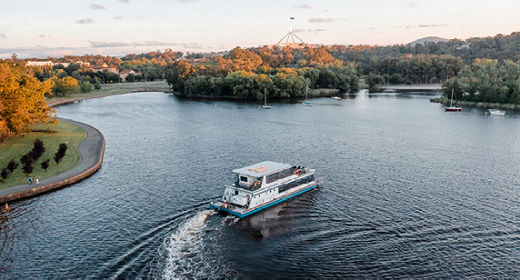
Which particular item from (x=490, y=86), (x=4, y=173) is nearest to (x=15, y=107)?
(x=4, y=173)

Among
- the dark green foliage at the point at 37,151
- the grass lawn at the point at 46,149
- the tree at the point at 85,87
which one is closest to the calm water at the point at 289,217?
the grass lawn at the point at 46,149

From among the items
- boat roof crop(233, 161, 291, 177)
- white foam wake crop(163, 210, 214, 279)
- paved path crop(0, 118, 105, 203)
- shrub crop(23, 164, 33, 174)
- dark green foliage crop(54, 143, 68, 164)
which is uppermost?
boat roof crop(233, 161, 291, 177)

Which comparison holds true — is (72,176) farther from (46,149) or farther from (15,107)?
(15,107)

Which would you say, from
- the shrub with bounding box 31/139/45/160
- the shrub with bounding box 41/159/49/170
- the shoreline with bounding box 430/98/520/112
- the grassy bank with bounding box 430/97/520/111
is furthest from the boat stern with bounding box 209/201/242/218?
the grassy bank with bounding box 430/97/520/111

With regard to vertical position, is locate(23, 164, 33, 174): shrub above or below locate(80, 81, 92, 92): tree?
below

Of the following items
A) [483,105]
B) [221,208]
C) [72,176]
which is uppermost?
[483,105]

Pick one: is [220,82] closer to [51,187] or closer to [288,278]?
[51,187]

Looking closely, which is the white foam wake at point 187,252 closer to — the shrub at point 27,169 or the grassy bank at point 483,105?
the shrub at point 27,169

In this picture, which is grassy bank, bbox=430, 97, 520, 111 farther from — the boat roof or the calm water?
the boat roof
